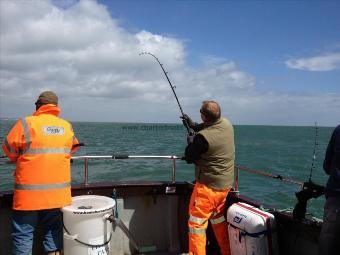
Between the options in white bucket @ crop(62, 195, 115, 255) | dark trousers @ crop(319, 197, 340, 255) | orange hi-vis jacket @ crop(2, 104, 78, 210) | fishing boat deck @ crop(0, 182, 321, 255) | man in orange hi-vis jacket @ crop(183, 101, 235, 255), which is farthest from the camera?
fishing boat deck @ crop(0, 182, 321, 255)

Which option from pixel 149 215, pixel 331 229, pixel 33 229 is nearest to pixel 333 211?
pixel 331 229

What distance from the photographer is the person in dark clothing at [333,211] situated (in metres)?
3.04

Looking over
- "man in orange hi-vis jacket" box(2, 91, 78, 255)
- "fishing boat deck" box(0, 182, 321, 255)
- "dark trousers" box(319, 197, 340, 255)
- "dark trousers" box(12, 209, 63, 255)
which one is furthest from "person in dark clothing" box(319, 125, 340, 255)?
"dark trousers" box(12, 209, 63, 255)

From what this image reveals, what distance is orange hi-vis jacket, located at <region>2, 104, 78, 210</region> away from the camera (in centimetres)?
337

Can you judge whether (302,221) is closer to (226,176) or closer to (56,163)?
(226,176)

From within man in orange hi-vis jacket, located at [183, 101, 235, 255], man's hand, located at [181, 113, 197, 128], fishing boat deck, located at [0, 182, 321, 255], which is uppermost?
man's hand, located at [181, 113, 197, 128]

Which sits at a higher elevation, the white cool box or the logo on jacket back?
the logo on jacket back

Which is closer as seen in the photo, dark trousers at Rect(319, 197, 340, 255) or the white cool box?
dark trousers at Rect(319, 197, 340, 255)

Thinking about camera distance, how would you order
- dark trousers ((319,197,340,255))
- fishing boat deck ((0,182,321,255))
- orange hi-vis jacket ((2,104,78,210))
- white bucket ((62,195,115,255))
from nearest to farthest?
dark trousers ((319,197,340,255)) → orange hi-vis jacket ((2,104,78,210)) → white bucket ((62,195,115,255)) → fishing boat deck ((0,182,321,255))

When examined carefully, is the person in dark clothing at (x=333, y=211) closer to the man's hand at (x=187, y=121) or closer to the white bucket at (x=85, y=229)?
the man's hand at (x=187, y=121)

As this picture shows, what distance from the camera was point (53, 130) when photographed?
11.5 ft

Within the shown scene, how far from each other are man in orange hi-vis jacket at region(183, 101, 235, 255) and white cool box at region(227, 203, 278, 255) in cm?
33

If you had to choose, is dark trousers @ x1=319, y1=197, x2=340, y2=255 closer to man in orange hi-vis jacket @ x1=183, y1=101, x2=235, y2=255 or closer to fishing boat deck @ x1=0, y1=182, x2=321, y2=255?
man in orange hi-vis jacket @ x1=183, y1=101, x2=235, y2=255

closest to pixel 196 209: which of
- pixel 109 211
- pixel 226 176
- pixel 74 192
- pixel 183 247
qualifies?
pixel 226 176
